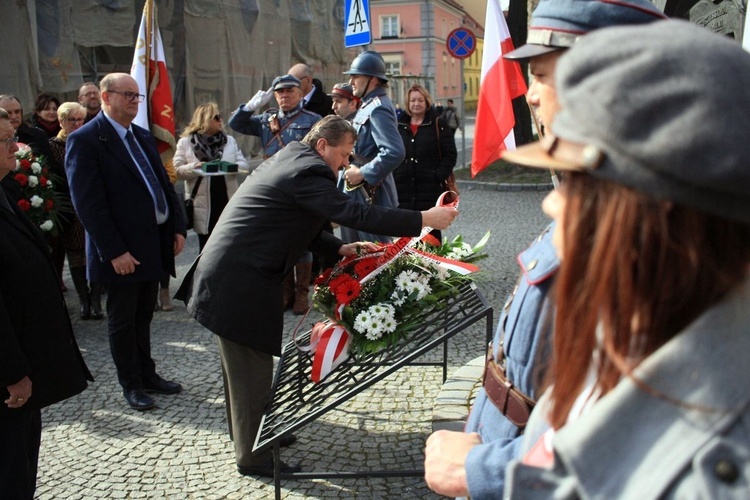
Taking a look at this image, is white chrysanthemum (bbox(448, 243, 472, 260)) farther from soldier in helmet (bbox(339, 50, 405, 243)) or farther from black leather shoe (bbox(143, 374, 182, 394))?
black leather shoe (bbox(143, 374, 182, 394))

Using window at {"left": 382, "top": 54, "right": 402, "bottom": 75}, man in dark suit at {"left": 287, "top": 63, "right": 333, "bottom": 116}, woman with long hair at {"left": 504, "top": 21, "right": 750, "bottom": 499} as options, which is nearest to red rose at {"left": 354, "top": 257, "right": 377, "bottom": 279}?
woman with long hair at {"left": 504, "top": 21, "right": 750, "bottom": 499}

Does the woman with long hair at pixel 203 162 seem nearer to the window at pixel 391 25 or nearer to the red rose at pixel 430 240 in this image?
the red rose at pixel 430 240

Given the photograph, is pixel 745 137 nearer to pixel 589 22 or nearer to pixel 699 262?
pixel 699 262

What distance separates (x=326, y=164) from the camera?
10.7ft

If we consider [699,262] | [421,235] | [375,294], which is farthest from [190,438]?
[699,262]

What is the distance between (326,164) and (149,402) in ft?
6.83

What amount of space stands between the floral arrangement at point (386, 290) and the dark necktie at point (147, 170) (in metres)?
1.60

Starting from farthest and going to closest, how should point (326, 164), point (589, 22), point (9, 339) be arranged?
1. point (326, 164)
2. point (9, 339)
3. point (589, 22)

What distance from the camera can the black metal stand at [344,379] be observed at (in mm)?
3000

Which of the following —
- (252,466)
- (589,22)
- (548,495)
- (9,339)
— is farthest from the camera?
(252,466)

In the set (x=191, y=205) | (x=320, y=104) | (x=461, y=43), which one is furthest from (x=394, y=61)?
(x=191, y=205)

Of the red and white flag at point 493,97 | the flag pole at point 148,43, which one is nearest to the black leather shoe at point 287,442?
the red and white flag at point 493,97

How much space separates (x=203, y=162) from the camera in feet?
21.6

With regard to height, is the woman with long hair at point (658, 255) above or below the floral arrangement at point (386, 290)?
above
